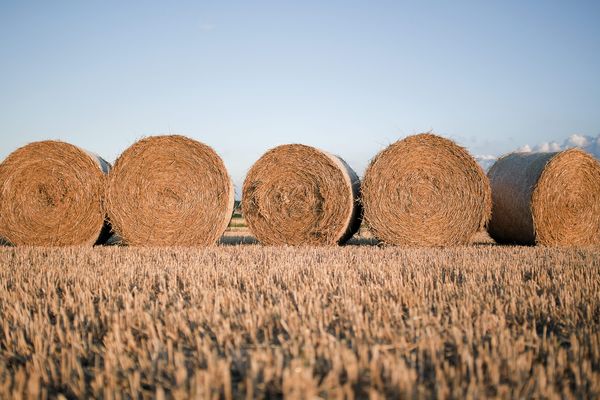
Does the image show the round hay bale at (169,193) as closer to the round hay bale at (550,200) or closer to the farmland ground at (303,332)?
the farmland ground at (303,332)

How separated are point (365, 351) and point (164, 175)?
606 cm

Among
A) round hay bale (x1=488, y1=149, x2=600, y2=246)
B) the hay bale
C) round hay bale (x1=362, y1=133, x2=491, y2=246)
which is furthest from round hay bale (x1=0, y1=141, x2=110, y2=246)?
round hay bale (x1=488, y1=149, x2=600, y2=246)

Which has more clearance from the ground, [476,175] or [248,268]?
[476,175]

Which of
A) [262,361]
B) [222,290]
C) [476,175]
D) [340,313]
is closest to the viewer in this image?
[262,361]

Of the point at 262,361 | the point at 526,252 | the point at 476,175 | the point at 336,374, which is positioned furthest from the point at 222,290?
the point at 476,175

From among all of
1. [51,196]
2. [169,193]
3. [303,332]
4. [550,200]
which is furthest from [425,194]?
[51,196]

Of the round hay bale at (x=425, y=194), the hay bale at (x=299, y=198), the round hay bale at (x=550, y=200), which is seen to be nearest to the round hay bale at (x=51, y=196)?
the hay bale at (x=299, y=198)

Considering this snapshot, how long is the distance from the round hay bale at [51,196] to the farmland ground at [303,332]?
2895 mm

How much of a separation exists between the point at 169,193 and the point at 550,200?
597 cm

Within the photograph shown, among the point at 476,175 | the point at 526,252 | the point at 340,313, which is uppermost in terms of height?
the point at 476,175

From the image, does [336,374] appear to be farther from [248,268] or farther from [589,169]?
[589,169]

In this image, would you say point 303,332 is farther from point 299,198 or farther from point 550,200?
point 550,200

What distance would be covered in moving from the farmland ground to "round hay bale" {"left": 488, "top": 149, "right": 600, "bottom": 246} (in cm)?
269

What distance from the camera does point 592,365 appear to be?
209cm
